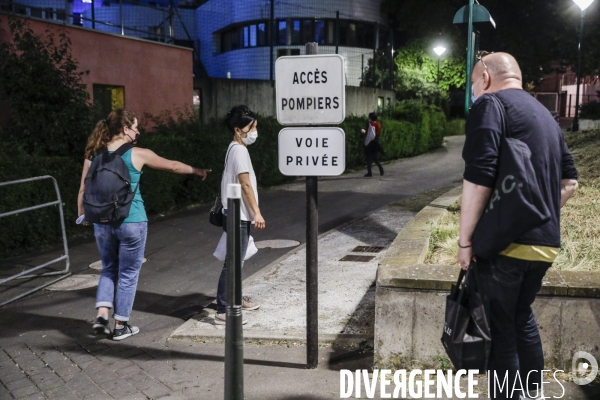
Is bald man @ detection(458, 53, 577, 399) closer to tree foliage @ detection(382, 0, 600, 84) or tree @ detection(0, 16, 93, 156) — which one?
tree @ detection(0, 16, 93, 156)

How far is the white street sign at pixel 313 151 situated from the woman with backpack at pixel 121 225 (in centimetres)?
106

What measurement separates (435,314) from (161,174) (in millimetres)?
7921

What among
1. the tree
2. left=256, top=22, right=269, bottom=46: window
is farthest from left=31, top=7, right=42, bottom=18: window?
left=256, top=22, right=269, bottom=46: window

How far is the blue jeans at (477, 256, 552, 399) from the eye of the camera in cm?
332

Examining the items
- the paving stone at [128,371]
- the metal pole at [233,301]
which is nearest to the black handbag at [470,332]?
A: the metal pole at [233,301]

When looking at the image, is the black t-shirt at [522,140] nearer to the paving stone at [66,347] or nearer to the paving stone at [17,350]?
the paving stone at [66,347]

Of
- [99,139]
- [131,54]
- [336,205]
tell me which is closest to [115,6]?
[131,54]

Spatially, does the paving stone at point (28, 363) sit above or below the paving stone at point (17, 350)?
above

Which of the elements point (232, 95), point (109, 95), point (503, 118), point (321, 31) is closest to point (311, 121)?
point (503, 118)

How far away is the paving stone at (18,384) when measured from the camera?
4.54m

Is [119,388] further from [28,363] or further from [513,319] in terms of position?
[513,319]

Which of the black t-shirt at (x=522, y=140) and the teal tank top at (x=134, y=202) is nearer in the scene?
the black t-shirt at (x=522, y=140)

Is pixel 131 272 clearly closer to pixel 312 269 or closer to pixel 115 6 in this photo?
pixel 312 269

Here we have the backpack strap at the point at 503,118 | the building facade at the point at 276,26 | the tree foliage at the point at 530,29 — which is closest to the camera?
the backpack strap at the point at 503,118
